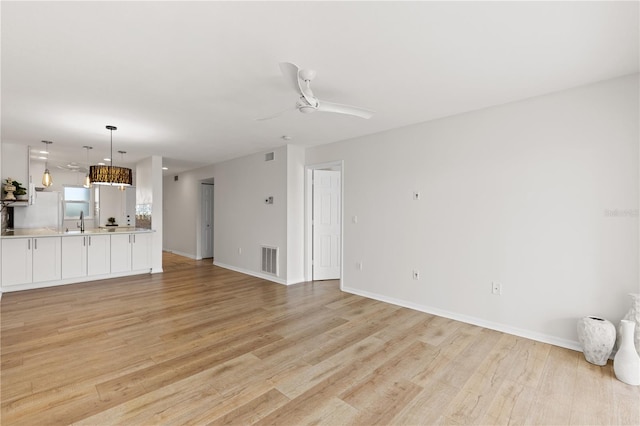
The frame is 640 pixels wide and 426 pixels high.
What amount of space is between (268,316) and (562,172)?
3.65 m

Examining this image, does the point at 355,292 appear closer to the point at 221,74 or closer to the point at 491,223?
the point at 491,223

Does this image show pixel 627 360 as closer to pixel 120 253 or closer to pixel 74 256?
pixel 120 253

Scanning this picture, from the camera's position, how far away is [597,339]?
2.62m

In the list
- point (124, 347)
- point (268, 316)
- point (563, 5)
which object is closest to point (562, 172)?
point (563, 5)

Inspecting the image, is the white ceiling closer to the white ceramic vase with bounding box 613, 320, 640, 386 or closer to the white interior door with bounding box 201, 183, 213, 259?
the white ceramic vase with bounding box 613, 320, 640, 386

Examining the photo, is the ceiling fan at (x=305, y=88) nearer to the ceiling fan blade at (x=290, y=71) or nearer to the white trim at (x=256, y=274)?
the ceiling fan blade at (x=290, y=71)

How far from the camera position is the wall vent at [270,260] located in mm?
5875

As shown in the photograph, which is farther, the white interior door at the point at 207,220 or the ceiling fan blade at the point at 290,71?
the white interior door at the point at 207,220

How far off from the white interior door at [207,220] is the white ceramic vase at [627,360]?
8.32 meters

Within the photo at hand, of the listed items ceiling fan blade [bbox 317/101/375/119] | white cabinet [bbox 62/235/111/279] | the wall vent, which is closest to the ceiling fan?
ceiling fan blade [bbox 317/101/375/119]

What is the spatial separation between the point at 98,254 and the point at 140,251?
74 centimetres

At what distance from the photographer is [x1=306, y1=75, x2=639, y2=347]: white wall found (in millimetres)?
2793

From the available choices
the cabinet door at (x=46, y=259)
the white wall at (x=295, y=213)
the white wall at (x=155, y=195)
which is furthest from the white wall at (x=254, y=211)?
the cabinet door at (x=46, y=259)

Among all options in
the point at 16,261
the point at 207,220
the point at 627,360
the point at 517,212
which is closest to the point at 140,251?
the point at 16,261
